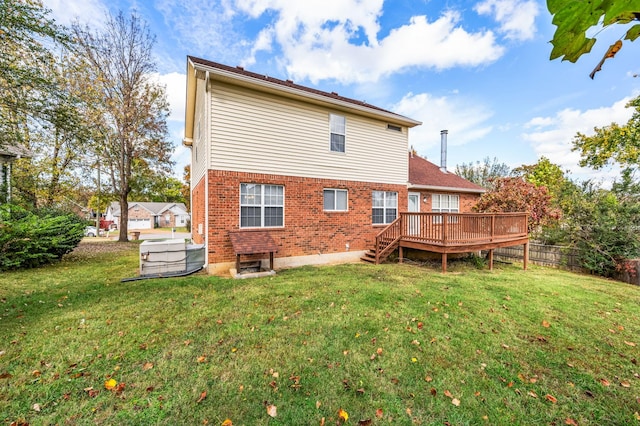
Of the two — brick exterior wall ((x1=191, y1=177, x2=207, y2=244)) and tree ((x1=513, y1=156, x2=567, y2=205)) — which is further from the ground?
tree ((x1=513, y1=156, x2=567, y2=205))

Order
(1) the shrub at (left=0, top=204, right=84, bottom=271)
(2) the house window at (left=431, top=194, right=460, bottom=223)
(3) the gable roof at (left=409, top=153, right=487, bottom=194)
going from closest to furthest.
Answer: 1. (1) the shrub at (left=0, top=204, right=84, bottom=271)
2. (3) the gable roof at (left=409, top=153, right=487, bottom=194)
3. (2) the house window at (left=431, top=194, right=460, bottom=223)

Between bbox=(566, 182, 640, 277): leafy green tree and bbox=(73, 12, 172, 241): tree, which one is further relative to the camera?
bbox=(73, 12, 172, 241): tree

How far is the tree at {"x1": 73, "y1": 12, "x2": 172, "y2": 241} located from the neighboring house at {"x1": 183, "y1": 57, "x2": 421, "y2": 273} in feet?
24.3

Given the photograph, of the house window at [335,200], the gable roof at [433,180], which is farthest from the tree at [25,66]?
the gable roof at [433,180]

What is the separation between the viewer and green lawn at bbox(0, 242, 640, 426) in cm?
282

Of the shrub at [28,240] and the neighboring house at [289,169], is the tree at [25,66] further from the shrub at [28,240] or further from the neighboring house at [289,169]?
the neighboring house at [289,169]

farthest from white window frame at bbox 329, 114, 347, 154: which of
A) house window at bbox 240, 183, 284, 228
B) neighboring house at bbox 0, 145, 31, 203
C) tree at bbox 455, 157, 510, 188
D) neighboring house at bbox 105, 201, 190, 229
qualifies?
neighboring house at bbox 105, 201, 190, 229

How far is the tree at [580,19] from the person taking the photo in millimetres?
671

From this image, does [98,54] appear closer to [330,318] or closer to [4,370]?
[4,370]

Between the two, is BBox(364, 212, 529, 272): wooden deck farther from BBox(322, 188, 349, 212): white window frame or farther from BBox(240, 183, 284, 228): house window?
BBox(240, 183, 284, 228): house window

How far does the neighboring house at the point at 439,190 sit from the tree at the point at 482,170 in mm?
20638

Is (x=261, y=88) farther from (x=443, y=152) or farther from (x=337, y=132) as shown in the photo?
(x=443, y=152)

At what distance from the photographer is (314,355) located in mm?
3746

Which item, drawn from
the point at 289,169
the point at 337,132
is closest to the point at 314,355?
the point at 289,169
